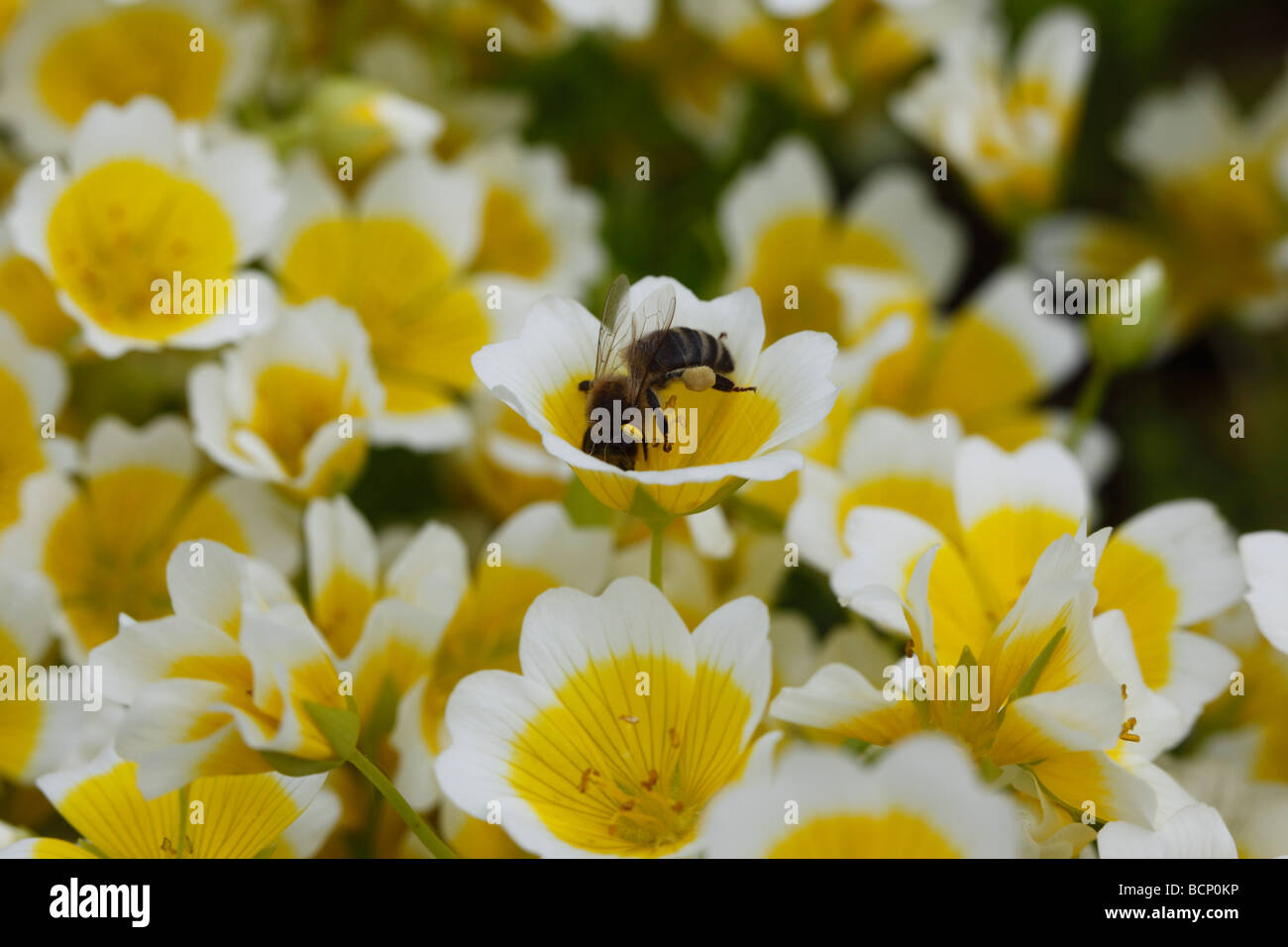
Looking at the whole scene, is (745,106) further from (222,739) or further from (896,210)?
(222,739)

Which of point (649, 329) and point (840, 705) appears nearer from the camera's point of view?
point (840, 705)

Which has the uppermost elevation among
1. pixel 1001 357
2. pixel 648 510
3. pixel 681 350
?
pixel 1001 357

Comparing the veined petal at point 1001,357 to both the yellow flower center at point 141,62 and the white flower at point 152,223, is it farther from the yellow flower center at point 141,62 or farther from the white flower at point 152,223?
the yellow flower center at point 141,62

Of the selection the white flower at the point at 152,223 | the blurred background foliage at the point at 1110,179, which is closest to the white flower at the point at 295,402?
the white flower at the point at 152,223

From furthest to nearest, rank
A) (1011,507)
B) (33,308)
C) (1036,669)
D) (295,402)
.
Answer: (33,308) → (295,402) → (1011,507) → (1036,669)

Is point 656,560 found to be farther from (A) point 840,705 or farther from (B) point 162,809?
(B) point 162,809

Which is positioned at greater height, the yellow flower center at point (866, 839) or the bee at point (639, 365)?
the bee at point (639, 365)

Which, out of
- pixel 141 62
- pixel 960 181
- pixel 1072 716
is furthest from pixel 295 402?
pixel 960 181

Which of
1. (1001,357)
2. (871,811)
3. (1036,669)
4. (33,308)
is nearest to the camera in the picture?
(871,811)
